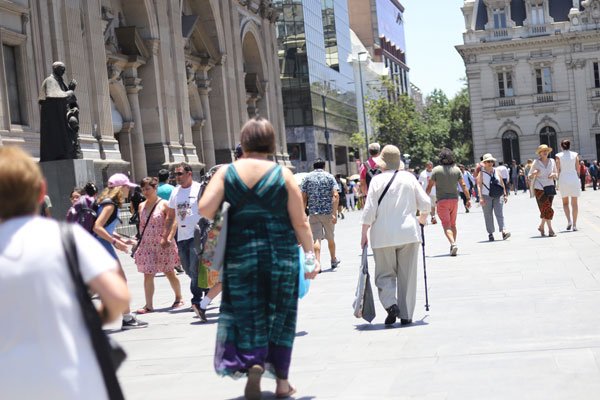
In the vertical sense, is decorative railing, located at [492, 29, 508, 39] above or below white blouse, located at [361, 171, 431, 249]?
above

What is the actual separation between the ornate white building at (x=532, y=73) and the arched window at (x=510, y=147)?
0.25 ft

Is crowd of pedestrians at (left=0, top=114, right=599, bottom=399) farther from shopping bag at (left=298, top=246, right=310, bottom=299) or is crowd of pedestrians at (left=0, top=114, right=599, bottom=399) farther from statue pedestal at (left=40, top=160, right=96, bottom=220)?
statue pedestal at (left=40, top=160, right=96, bottom=220)

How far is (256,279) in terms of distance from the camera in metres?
7.36

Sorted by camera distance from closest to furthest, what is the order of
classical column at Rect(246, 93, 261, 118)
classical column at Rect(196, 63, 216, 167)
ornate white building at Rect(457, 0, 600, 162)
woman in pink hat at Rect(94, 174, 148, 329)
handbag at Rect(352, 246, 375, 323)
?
handbag at Rect(352, 246, 375, 323) < woman in pink hat at Rect(94, 174, 148, 329) < classical column at Rect(196, 63, 216, 167) < classical column at Rect(246, 93, 261, 118) < ornate white building at Rect(457, 0, 600, 162)

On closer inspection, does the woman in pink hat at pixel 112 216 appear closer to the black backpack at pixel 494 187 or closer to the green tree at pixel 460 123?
the black backpack at pixel 494 187

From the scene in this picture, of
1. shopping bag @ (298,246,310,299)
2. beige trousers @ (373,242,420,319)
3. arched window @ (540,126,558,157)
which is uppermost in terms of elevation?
arched window @ (540,126,558,157)

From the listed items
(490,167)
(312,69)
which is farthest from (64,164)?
(312,69)

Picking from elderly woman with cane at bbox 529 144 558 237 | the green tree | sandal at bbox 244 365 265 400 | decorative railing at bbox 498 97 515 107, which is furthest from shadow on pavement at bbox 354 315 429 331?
the green tree

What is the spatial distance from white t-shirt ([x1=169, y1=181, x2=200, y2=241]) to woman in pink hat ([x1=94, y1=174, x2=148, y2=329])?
3.63 feet

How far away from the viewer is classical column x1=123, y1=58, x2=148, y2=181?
36188 millimetres

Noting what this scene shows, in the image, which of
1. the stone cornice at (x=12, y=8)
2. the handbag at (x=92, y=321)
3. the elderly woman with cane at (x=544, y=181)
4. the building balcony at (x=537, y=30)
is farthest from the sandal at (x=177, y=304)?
the building balcony at (x=537, y=30)

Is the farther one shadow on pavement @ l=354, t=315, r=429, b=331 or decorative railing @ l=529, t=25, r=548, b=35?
decorative railing @ l=529, t=25, r=548, b=35

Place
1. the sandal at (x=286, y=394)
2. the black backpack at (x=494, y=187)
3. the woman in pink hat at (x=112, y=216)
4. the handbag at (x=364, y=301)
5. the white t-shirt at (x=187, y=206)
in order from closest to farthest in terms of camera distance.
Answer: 1. the sandal at (x=286, y=394)
2. the handbag at (x=364, y=301)
3. the woman in pink hat at (x=112, y=216)
4. the white t-shirt at (x=187, y=206)
5. the black backpack at (x=494, y=187)

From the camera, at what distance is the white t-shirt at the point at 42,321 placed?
421 cm
